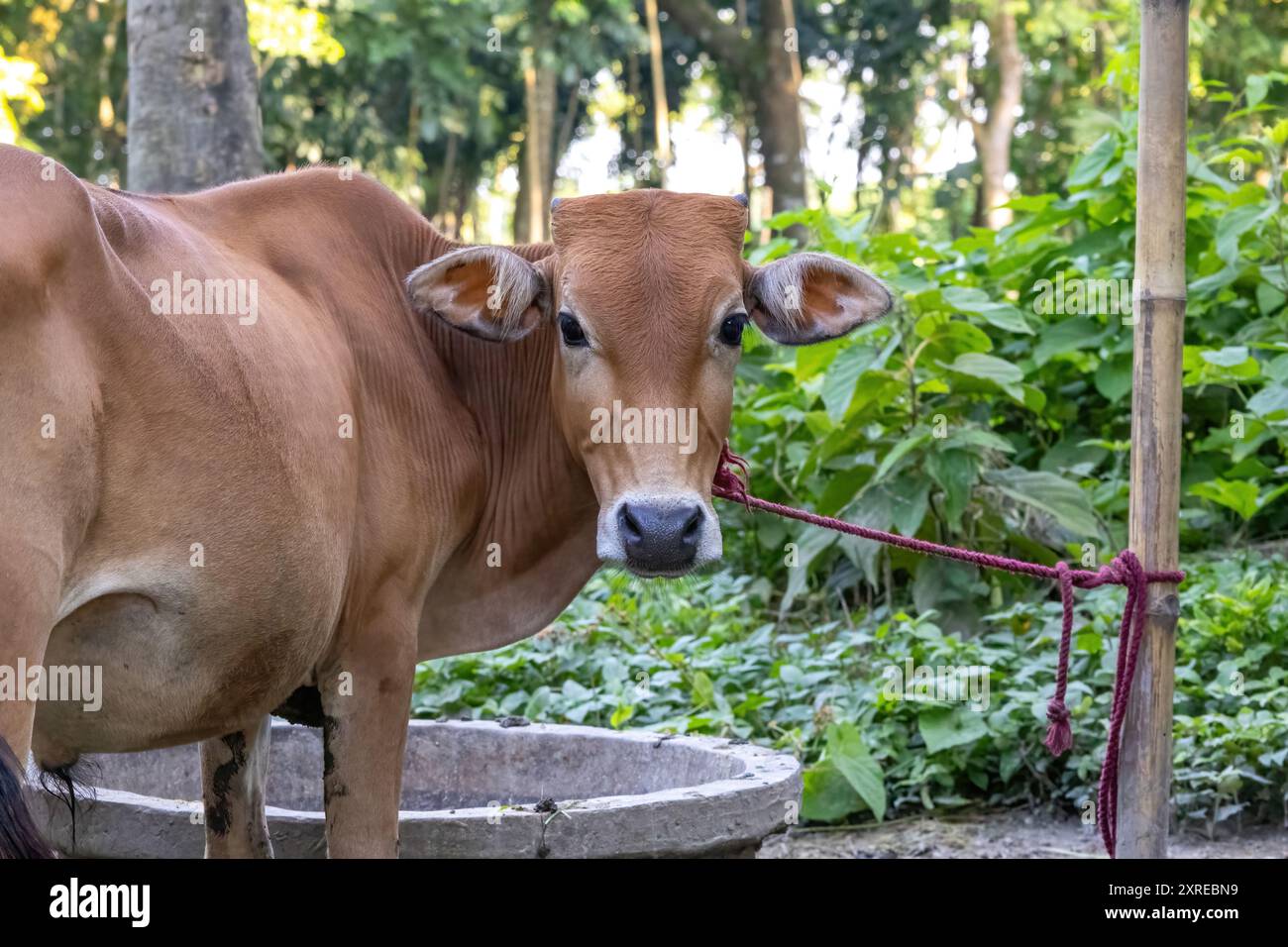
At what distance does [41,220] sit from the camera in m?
2.56

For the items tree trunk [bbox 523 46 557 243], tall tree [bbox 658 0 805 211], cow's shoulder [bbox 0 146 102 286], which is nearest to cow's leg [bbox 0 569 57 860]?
cow's shoulder [bbox 0 146 102 286]

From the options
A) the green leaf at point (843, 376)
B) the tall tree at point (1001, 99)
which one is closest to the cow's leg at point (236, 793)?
the green leaf at point (843, 376)

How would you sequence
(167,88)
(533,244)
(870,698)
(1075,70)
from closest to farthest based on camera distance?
(533,244) < (870,698) < (167,88) < (1075,70)

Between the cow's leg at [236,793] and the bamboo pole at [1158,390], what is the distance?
2.10 meters

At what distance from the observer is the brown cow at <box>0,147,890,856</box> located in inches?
100

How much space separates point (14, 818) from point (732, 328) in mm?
1890

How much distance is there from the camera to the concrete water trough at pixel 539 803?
11.4 ft

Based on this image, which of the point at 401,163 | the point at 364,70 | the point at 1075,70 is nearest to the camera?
the point at 364,70

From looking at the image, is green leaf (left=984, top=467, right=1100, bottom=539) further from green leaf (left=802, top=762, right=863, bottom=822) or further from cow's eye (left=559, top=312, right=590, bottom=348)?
cow's eye (left=559, top=312, right=590, bottom=348)

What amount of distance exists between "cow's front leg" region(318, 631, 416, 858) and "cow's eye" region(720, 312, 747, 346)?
1.00m

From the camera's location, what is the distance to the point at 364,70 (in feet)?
52.8
